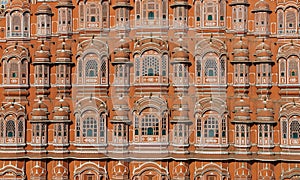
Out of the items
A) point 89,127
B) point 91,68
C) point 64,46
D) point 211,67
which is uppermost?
point 64,46

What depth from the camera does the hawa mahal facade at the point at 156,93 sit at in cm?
3591

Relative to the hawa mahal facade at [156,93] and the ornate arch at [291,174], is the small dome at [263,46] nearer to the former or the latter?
the hawa mahal facade at [156,93]

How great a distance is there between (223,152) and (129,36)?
10.3m

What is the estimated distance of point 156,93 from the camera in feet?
119

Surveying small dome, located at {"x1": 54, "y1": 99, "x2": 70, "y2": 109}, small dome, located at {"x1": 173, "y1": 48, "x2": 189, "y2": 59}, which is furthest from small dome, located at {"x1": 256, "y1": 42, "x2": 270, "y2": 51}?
small dome, located at {"x1": 54, "y1": 99, "x2": 70, "y2": 109}

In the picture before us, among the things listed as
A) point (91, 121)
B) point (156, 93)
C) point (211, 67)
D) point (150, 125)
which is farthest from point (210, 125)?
point (91, 121)

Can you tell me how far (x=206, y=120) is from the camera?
118 feet

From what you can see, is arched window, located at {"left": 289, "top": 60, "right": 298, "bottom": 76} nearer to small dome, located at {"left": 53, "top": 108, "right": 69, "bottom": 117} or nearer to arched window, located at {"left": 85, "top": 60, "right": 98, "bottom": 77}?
arched window, located at {"left": 85, "top": 60, "right": 98, "bottom": 77}

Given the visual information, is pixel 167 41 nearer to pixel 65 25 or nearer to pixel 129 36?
pixel 129 36

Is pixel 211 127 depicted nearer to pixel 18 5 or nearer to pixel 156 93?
pixel 156 93

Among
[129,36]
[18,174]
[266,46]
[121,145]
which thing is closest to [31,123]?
[18,174]

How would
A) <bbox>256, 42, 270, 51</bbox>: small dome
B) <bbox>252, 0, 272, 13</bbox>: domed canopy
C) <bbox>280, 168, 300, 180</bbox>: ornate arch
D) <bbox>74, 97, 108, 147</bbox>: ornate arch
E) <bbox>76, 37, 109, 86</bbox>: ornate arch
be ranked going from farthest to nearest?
<bbox>76, 37, 109, 86</bbox>: ornate arch < <bbox>74, 97, 108, 147</bbox>: ornate arch < <bbox>252, 0, 272, 13</bbox>: domed canopy < <bbox>256, 42, 270, 51</bbox>: small dome < <bbox>280, 168, 300, 180</bbox>: ornate arch

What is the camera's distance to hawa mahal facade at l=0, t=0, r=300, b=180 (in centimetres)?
3591

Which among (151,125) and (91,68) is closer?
(151,125)
